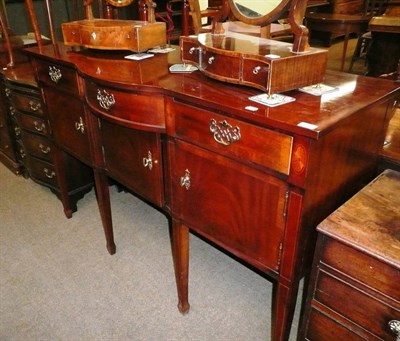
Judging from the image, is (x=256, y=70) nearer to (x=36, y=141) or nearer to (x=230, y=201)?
(x=230, y=201)

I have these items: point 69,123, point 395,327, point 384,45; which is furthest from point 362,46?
point 395,327

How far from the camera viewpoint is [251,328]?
1481 millimetres

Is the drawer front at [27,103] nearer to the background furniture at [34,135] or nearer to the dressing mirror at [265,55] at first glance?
the background furniture at [34,135]

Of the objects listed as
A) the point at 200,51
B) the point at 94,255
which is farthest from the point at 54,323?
the point at 200,51

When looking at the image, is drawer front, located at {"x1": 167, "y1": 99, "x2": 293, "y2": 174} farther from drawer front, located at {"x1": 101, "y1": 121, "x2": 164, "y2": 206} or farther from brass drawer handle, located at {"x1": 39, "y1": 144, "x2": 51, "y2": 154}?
brass drawer handle, located at {"x1": 39, "y1": 144, "x2": 51, "y2": 154}

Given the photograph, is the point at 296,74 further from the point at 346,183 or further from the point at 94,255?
the point at 94,255

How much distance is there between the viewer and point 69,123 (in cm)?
170

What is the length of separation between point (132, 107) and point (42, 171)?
1407 millimetres

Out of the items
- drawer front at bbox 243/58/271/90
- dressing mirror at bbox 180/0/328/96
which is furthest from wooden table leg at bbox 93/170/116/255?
drawer front at bbox 243/58/271/90

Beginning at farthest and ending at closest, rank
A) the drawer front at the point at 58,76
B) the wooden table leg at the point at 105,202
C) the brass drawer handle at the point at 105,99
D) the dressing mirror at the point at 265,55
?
the wooden table leg at the point at 105,202 → the drawer front at the point at 58,76 → the brass drawer handle at the point at 105,99 → the dressing mirror at the point at 265,55

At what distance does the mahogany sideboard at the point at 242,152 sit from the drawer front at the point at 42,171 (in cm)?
96

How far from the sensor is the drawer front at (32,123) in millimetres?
2152

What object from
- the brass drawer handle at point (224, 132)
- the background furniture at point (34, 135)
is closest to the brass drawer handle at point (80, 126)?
the background furniture at point (34, 135)

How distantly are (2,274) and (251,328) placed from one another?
123 cm
